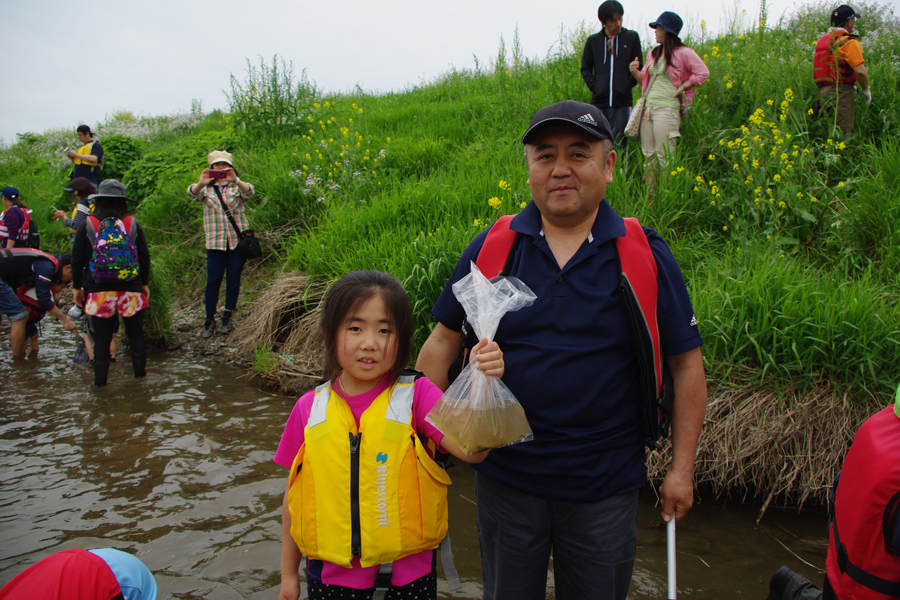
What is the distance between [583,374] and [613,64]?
5.64 meters

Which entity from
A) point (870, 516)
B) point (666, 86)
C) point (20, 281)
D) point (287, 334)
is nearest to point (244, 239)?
point (287, 334)

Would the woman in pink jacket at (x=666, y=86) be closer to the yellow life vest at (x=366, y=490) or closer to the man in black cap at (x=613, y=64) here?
the man in black cap at (x=613, y=64)

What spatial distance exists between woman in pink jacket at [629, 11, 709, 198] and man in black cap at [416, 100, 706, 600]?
4292 millimetres

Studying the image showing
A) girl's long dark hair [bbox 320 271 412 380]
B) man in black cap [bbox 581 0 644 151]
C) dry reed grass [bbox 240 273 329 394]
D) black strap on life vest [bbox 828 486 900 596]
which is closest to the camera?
black strap on life vest [bbox 828 486 900 596]

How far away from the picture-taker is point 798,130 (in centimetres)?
584

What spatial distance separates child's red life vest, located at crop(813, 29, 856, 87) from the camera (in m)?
5.55

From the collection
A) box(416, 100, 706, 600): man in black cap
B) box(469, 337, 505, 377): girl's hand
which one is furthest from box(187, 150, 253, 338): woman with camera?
box(469, 337, 505, 377): girl's hand

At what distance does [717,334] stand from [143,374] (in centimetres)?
541

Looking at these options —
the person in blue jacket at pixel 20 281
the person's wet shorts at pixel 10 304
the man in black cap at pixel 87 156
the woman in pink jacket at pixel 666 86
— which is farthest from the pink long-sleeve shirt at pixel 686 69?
the man in black cap at pixel 87 156

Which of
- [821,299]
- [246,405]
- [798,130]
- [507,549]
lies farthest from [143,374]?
[798,130]

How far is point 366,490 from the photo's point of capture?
1676 mm

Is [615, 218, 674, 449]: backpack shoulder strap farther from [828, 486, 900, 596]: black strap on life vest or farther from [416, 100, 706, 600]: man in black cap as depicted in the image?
[828, 486, 900, 596]: black strap on life vest

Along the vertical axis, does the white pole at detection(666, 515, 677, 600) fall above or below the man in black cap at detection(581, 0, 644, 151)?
below

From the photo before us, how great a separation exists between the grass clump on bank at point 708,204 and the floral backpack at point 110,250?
4.50 ft
